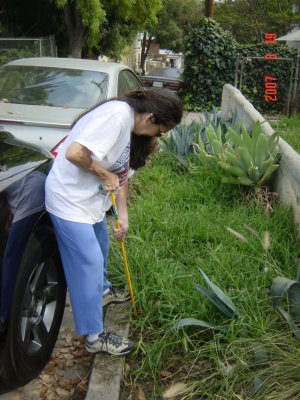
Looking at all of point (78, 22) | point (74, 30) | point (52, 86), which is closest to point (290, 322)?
point (52, 86)

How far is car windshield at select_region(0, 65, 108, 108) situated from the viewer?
5.84 meters

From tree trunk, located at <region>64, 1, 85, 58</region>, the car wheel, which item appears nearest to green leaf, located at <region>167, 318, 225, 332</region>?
the car wheel

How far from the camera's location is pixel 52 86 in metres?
6.08

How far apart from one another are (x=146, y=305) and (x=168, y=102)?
1.31 meters

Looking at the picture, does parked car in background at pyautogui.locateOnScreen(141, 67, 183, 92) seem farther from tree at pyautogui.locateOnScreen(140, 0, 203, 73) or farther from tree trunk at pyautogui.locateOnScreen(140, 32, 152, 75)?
tree trunk at pyautogui.locateOnScreen(140, 32, 152, 75)

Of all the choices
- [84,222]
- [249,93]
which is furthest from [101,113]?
[249,93]

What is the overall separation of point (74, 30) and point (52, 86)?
12.0 metres

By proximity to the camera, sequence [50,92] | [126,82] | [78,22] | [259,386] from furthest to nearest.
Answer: [78,22] < [126,82] < [50,92] < [259,386]

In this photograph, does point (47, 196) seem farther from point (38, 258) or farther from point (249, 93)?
point (249, 93)

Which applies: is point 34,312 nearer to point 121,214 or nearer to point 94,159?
point 121,214

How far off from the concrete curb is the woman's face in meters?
1.20

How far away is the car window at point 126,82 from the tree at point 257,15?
28169 millimetres

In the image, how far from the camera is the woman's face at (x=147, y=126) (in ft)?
8.93

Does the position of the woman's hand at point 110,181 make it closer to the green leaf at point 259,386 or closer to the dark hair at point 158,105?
the dark hair at point 158,105
